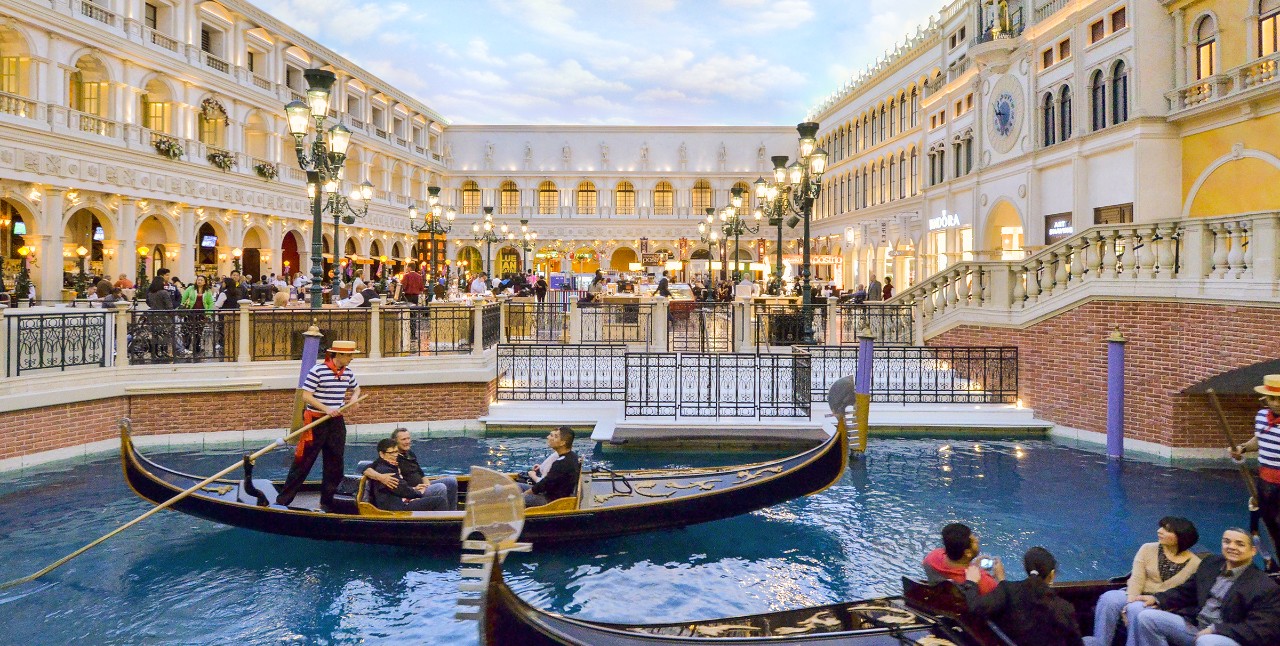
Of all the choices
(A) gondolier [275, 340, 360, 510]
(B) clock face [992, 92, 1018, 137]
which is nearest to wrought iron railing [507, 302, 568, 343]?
(A) gondolier [275, 340, 360, 510]

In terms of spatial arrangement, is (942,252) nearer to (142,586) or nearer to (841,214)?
(841,214)

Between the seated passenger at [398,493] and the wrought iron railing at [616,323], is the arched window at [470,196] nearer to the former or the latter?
→ the wrought iron railing at [616,323]

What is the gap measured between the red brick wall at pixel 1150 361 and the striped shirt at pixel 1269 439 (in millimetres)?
3447

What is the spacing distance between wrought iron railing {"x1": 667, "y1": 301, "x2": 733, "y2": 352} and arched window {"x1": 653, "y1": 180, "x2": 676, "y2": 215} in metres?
34.7

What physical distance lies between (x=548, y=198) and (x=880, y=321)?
40.4 m

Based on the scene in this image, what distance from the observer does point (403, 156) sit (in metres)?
41.5

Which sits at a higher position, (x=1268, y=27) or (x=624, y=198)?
(x=624, y=198)

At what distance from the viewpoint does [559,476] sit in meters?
6.81

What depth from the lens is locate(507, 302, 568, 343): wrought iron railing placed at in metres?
15.7

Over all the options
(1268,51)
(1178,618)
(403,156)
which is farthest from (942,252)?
(403,156)

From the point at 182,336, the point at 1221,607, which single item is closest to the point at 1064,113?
the point at 1221,607

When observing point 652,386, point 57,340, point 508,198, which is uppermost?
point 508,198

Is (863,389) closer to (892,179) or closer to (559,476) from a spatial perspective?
(559,476)

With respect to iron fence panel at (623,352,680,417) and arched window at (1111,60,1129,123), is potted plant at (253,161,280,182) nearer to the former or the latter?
iron fence panel at (623,352,680,417)
